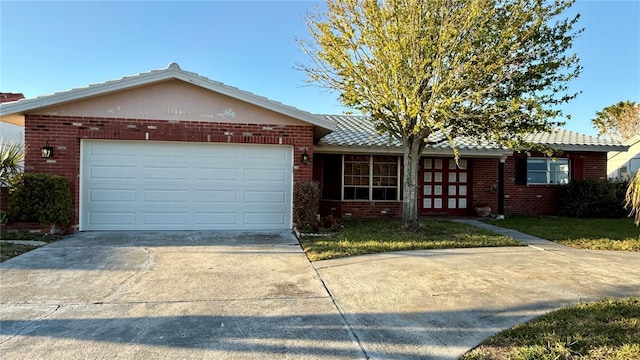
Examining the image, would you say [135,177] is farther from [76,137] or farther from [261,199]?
[261,199]

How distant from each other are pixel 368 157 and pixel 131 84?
24.9 ft

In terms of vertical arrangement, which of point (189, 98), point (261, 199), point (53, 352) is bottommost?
point (53, 352)

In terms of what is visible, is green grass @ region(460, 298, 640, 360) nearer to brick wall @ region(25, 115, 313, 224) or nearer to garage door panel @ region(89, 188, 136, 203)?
brick wall @ region(25, 115, 313, 224)

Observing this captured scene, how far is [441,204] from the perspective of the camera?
14039 millimetres

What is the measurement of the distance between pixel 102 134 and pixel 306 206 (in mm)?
5139

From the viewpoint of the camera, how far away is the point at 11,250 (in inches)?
269

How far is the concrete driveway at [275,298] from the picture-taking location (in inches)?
137

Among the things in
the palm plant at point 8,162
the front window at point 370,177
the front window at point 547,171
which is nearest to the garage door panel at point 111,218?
the palm plant at point 8,162

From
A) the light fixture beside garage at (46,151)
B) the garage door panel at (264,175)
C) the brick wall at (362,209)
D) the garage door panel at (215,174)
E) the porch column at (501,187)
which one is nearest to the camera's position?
the light fixture beside garage at (46,151)

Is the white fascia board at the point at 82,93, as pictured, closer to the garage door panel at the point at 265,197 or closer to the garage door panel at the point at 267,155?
the garage door panel at the point at 267,155

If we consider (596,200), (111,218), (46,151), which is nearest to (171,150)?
(111,218)

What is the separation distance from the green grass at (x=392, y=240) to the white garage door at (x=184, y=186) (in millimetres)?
1978

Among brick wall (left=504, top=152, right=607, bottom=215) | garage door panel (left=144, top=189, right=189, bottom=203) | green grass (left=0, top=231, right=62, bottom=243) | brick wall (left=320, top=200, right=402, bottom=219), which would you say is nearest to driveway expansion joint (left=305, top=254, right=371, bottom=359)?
garage door panel (left=144, top=189, right=189, bottom=203)

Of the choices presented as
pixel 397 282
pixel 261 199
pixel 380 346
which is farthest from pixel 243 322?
pixel 261 199
